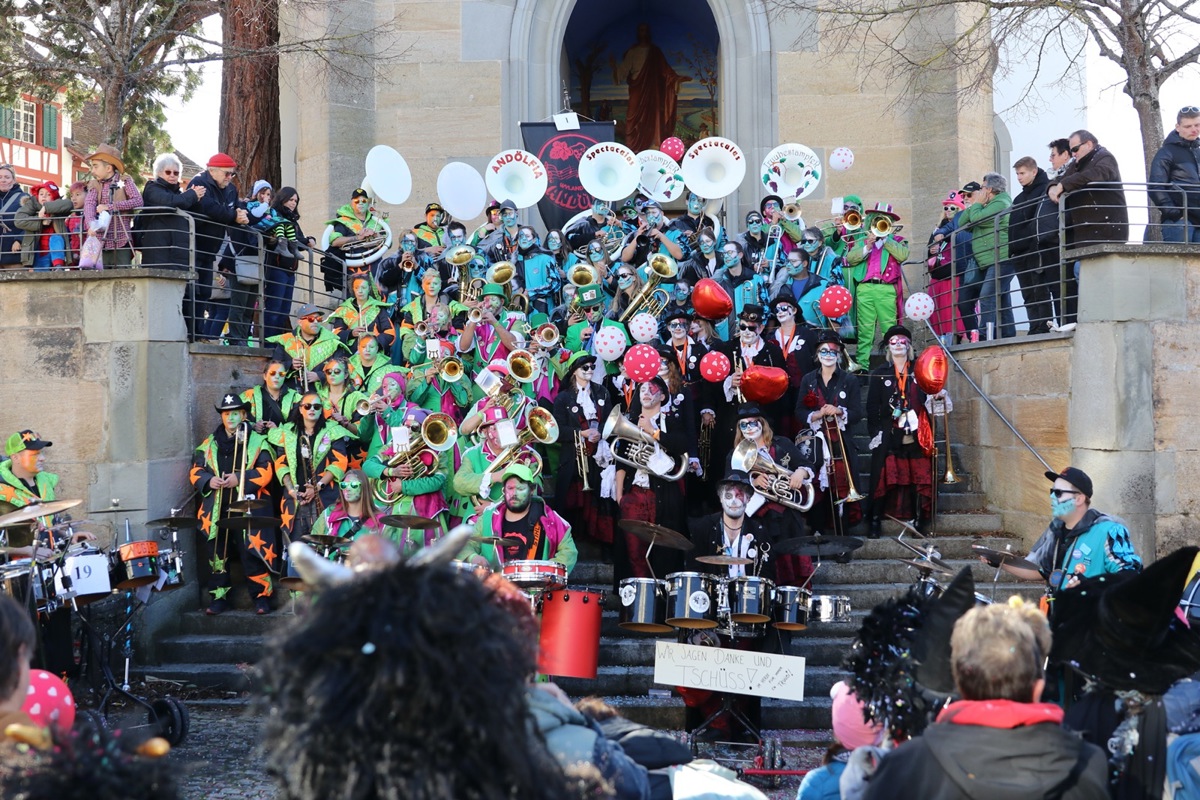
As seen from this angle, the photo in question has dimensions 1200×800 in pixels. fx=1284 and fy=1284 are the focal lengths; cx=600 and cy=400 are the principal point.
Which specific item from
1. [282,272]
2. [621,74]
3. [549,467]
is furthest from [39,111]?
[549,467]

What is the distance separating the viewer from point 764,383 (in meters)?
10.3

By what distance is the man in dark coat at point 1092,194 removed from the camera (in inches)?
398

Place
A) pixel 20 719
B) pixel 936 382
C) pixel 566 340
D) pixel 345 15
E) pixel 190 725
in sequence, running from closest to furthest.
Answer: pixel 20 719, pixel 190 725, pixel 936 382, pixel 566 340, pixel 345 15

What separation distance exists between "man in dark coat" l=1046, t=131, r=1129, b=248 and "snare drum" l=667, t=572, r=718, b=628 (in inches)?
176

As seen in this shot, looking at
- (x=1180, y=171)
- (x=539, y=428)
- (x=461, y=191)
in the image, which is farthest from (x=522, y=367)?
(x=1180, y=171)

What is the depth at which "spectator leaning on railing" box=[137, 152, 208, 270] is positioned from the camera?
36.7ft

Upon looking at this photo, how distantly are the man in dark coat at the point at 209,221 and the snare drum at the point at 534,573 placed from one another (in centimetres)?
472

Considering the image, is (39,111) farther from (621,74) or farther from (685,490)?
(685,490)

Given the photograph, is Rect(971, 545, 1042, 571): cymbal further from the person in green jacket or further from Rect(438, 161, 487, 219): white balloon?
Rect(438, 161, 487, 219): white balloon

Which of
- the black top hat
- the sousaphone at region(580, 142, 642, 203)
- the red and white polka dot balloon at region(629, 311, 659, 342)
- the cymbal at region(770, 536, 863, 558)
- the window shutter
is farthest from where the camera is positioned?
the window shutter

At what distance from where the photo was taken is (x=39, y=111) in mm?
36969

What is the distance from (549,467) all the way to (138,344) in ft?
11.8

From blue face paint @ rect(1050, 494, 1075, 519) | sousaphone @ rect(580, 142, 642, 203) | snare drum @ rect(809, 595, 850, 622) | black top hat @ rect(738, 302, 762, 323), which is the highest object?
sousaphone @ rect(580, 142, 642, 203)

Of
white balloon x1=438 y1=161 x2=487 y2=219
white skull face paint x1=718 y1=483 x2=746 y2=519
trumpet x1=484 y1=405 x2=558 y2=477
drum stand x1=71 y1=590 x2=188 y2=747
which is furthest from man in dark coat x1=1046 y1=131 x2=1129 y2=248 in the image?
drum stand x1=71 y1=590 x2=188 y2=747
